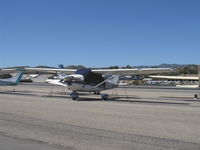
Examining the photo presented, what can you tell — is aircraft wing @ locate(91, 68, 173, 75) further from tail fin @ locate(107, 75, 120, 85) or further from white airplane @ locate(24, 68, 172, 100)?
tail fin @ locate(107, 75, 120, 85)

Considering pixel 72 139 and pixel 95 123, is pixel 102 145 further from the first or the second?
pixel 95 123

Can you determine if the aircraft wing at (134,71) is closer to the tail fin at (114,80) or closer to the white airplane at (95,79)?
the white airplane at (95,79)

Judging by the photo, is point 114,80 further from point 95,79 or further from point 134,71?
point 134,71

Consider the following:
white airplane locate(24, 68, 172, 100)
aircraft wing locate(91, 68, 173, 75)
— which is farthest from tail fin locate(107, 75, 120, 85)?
aircraft wing locate(91, 68, 173, 75)

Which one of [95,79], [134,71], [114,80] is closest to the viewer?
[134,71]

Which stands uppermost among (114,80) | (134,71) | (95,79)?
(134,71)

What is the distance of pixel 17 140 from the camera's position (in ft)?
25.4

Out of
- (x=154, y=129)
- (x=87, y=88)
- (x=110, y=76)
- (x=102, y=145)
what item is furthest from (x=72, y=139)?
(x=110, y=76)

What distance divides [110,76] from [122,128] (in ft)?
62.1

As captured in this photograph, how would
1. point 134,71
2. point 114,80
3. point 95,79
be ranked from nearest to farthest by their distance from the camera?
1. point 134,71
2. point 95,79
3. point 114,80

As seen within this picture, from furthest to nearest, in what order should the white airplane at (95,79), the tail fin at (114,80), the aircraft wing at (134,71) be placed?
1. the tail fin at (114,80)
2. the white airplane at (95,79)
3. the aircraft wing at (134,71)

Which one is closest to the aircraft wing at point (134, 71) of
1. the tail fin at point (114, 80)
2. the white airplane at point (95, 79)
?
the white airplane at point (95, 79)

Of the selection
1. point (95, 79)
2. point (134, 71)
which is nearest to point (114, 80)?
point (95, 79)

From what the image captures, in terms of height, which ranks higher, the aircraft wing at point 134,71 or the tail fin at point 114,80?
the aircraft wing at point 134,71
